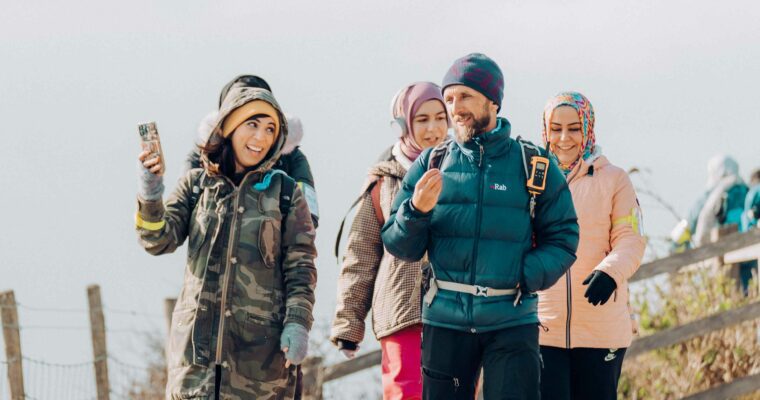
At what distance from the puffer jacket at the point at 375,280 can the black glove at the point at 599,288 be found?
80cm

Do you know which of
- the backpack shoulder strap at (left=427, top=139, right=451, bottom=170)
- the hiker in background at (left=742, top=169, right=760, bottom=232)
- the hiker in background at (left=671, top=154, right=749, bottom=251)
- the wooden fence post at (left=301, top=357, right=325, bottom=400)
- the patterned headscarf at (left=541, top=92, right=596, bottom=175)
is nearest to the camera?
the backpack shoulder strap at (left=427, top=139, right=451, bottom=170)

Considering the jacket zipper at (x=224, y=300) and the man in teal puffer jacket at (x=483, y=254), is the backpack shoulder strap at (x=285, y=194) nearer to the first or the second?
the jacket zipper at (x=224, y=300)

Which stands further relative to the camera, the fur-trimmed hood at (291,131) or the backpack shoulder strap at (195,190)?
the fur-trimmed hood at (291,131)

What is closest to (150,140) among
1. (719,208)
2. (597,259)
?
(597,259)

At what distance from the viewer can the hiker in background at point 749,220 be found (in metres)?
15.0

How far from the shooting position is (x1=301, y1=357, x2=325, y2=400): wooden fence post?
11320 millimetres

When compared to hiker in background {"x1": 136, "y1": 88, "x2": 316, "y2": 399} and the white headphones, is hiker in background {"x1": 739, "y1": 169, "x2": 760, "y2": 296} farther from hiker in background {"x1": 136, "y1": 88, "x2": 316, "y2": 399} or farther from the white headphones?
hiker in background {"x1": 136, "y1": 88, "x2": 316, "y2": 399}

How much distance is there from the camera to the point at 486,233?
6.32 m

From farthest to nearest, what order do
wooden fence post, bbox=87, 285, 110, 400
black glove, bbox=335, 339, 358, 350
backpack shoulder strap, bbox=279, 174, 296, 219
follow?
1. wooden fence post, bbox=87, 285, 110, 400
2. black glove, bbox=335, 339, 358, 350
3. backpack shoulder strap, bbox=279, 174, 296, 219

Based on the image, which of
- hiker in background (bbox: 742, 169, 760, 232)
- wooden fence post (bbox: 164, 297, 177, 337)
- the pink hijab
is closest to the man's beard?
the pink hijab

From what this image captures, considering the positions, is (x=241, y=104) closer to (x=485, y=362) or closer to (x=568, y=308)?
(x=485, y=362)

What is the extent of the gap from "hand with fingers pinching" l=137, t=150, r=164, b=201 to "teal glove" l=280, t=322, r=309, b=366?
2.53 feet

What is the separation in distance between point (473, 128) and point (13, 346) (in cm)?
634

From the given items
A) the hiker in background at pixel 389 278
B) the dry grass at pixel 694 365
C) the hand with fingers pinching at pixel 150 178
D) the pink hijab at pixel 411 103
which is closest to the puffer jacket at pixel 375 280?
the hiker in background at pixel 389 278
